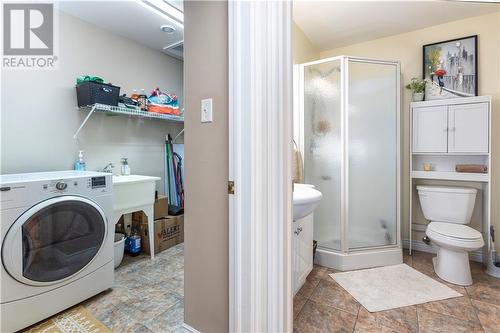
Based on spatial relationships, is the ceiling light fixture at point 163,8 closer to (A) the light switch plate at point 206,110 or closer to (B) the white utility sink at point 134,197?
(A) the light switch plate at point 206,110

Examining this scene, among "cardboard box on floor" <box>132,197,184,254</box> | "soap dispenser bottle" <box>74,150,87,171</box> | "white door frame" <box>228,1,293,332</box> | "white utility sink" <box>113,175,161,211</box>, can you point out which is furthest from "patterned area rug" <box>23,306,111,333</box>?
"soap dispenser bottle" <box>74,150,87,171</box>

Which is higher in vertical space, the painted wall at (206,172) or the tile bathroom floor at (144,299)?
the painted wall at (206,172)

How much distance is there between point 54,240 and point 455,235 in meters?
2.90

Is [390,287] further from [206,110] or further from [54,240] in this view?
[54,240]

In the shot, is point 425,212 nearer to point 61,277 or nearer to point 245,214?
point 245,214

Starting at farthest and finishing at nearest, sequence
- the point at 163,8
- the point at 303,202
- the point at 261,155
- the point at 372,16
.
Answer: the point at 372,16
the point at 163,8
the point at 303,202
the point at 261,155

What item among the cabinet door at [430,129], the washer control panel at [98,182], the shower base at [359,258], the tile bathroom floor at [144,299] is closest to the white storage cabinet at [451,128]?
the cabinet door at [430,129]

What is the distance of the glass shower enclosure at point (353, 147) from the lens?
2.38 m

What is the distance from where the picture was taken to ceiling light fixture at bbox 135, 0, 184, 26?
6.59ft

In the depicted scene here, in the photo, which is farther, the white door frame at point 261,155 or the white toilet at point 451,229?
the white toilet at point 451,229

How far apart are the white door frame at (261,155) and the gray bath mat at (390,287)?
106 cm

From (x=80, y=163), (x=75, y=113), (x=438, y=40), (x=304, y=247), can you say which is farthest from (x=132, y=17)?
(x=438, y=40)

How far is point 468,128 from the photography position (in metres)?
2.26

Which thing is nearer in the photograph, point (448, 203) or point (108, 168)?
point (448, 203)
